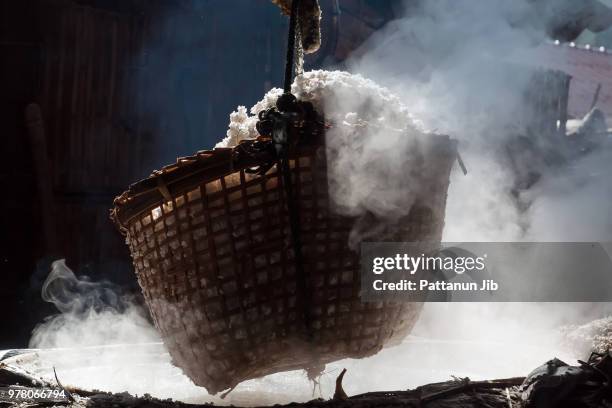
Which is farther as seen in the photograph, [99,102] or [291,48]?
[99,102]

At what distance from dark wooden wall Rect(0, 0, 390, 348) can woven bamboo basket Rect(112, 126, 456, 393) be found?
200 inches

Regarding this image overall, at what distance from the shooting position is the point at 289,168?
6.20ft

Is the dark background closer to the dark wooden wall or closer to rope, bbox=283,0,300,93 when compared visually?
the dark wooden wall

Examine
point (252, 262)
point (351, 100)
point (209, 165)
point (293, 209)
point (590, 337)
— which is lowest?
point (590, 337)

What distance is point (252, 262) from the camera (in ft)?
6.36

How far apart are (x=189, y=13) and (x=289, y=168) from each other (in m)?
5.92

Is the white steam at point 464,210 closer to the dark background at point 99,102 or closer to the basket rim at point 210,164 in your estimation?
the basket rim at point 210,164

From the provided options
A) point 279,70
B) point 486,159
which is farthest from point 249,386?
point 486,159

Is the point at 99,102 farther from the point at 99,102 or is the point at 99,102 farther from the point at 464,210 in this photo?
the point at 464,210

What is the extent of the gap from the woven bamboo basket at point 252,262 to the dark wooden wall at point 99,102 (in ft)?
16.7

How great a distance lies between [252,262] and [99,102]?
5.64 metres

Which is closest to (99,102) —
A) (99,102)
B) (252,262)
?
(99,102)

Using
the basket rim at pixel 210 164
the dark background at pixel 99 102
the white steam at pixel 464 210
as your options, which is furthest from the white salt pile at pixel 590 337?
the dark background at pixel 99 102

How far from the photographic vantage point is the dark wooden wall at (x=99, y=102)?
6586 millimetres
